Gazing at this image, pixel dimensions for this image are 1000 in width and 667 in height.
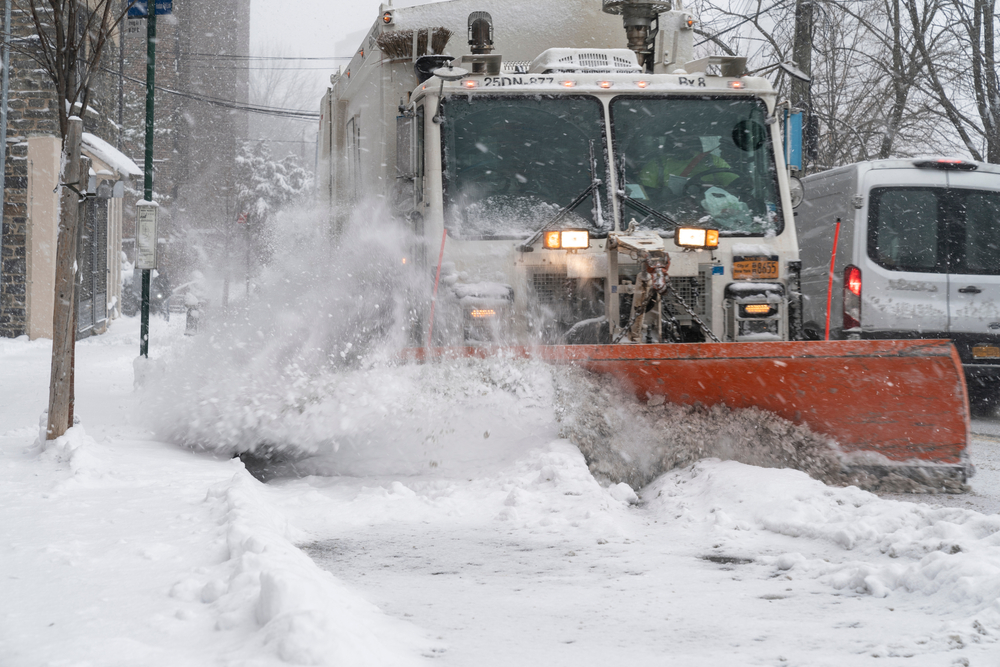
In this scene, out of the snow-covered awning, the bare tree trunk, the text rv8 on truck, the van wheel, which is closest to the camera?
the bare tree trunk

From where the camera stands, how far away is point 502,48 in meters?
8.45

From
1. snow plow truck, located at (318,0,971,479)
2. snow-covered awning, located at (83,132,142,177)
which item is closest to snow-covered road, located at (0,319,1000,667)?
snow plow truck, located at (318,0,971,479)

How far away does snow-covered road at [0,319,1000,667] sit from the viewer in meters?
3.07

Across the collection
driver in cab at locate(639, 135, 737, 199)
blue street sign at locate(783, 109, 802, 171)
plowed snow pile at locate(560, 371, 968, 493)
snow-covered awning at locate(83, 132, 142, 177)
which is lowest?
plowed snow pile at locate(560, 371, 968, 493)

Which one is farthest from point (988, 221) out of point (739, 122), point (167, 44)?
point (167, 44)

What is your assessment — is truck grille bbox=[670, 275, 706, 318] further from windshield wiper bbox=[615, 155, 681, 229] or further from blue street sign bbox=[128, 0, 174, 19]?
blue street sign bbox=[128, 0, 174, 19]

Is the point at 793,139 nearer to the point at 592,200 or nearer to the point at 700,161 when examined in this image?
the point at 700,161

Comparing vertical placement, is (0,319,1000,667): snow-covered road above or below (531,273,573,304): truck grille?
below

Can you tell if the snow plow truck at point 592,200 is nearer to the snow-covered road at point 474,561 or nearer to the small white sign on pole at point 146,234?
the snow-covered road at point 474,561

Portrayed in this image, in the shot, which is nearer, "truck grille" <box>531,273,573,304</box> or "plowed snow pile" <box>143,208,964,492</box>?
"plowed snow pile" <box>143,208,964,492</box>

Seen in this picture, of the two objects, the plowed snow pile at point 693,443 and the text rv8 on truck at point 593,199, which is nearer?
the plowed snow pile at point 693,443

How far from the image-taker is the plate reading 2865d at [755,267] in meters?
7.22

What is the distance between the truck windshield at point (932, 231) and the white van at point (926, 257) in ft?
0.03

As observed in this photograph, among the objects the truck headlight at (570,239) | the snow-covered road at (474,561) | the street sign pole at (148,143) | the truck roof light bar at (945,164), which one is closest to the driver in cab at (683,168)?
the truck headlight at (570,239)
